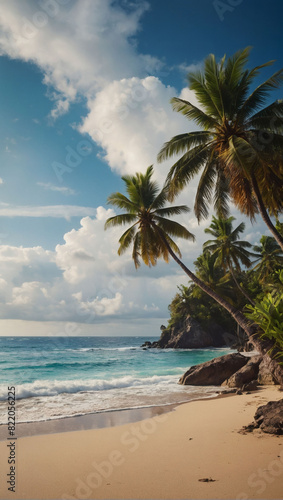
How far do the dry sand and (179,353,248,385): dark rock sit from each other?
6.83 meters

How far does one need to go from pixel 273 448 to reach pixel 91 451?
10.7 feet

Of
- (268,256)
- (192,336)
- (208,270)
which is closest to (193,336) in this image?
(192,336)

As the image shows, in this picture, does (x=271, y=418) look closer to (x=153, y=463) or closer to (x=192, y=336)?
(x=153, y=463)

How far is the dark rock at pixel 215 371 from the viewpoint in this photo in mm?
13859

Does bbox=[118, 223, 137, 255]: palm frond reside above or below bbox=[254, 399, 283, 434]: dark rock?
above

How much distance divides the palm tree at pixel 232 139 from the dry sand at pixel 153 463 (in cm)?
641

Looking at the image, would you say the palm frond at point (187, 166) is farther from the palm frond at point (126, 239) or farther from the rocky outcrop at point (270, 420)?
the rocky outcrop at point (270, 420)

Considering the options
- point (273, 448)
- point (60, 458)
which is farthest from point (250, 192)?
point (60, 458)

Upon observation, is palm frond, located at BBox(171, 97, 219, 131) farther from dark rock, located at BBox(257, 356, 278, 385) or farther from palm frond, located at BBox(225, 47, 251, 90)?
dark rock, located at BBox(257, 356, 278, 385)

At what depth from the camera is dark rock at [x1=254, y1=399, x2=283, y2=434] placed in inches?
217

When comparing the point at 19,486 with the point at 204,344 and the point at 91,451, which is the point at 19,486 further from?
the point at 204,344

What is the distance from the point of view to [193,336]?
172 ft

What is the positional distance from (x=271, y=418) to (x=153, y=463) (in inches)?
99.5

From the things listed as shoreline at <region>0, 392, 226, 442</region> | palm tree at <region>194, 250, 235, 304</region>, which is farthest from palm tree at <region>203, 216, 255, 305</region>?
shoreline at <region>0, 392, 226, 442</region>
